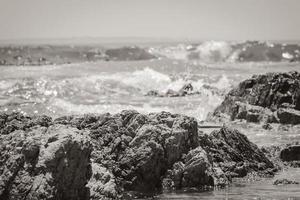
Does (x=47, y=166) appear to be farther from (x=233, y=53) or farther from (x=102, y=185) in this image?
(x=233, y=53)

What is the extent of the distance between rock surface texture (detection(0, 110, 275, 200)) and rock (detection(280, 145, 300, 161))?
71 centimetres

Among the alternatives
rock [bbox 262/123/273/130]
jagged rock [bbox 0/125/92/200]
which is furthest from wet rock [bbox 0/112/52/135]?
rock [bbox 262/123/273/130]

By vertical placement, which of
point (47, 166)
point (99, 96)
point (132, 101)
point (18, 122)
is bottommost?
point (99, 96)

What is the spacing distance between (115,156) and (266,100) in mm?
9339

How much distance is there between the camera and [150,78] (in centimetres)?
3866

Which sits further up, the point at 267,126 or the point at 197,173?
the point at 197,173

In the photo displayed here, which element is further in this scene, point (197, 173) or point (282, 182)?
point (282, 182)

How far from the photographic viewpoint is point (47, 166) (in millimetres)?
8266

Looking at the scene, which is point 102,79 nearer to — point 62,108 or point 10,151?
point 62,108

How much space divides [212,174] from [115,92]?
2046 cm

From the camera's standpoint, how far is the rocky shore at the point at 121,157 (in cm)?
833

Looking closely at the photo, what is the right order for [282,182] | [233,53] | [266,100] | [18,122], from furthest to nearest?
1. [233,53]
2. [266,100]
3. [18,122]
4. [282,182]

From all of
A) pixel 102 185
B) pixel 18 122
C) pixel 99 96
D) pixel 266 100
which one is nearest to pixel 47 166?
pixel 102 185

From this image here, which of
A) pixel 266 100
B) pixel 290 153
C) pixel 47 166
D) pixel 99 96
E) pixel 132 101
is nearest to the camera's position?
pixel 47 166
